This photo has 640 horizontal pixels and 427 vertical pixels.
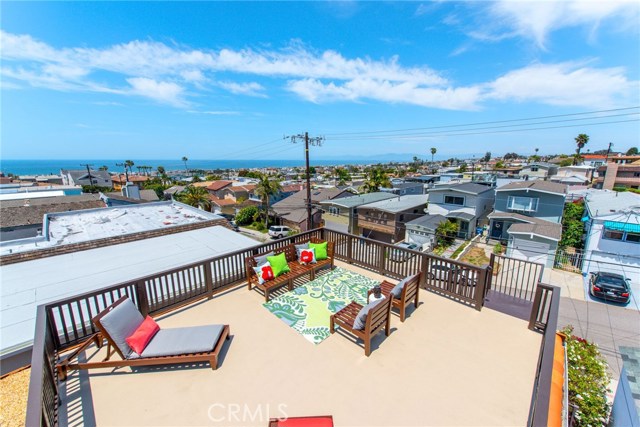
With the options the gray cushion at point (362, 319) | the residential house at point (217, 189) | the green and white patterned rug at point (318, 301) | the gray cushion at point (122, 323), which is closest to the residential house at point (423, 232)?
the green and white patterned rug at point (318, 301)

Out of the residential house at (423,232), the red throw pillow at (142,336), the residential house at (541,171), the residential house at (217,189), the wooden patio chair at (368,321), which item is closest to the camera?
the red throw pillow at (142,336)

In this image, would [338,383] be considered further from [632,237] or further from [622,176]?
[622,176]

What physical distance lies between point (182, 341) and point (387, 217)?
20697 mm

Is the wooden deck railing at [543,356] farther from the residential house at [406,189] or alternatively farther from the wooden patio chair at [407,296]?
the residential house at [406,189]

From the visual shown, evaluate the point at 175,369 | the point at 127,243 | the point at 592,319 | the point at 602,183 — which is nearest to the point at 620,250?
the point at 592,319

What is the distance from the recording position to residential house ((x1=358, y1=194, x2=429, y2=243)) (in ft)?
72.9

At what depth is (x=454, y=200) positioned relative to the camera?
952 inches

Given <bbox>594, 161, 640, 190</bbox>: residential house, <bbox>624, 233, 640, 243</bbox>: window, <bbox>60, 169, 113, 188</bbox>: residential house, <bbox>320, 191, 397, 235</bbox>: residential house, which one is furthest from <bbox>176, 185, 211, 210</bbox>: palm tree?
<bbox>594, 161, 640, 190</bbox>: residential house

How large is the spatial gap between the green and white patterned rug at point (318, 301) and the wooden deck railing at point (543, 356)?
2541 mm

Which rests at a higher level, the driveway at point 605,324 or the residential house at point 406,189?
the residential house at point 406,189

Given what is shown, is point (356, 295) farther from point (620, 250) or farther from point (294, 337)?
point (620, 250)

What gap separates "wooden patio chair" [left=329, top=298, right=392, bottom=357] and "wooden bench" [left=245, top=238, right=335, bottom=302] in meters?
1.49

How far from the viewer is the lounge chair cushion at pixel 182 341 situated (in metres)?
3.18

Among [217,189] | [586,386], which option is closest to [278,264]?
[586,386]
